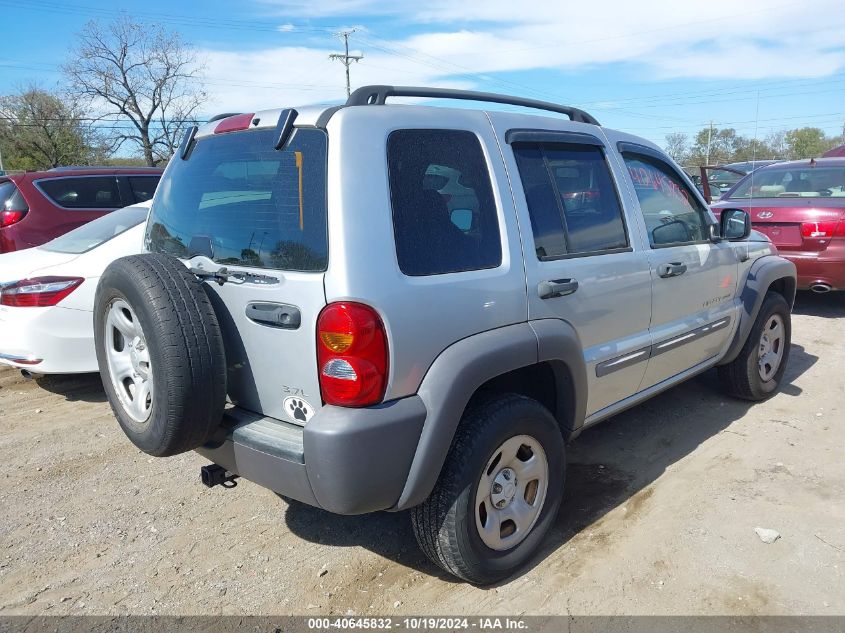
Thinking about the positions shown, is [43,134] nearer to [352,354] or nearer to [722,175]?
[722,175]

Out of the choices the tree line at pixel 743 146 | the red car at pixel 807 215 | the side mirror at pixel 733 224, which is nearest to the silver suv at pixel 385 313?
the side mirror at pixel 733 224

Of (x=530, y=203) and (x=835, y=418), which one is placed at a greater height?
(x=530, y=203)

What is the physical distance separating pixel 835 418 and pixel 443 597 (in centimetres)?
337

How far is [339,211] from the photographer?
2260 mm

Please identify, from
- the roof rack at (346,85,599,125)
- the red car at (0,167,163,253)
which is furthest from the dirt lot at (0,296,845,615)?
the red car at (0,167,163,253)

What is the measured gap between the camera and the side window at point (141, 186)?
25.4 feet

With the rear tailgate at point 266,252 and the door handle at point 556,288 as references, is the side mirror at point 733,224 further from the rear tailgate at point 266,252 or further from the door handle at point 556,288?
the rear tailgate at point 266,252

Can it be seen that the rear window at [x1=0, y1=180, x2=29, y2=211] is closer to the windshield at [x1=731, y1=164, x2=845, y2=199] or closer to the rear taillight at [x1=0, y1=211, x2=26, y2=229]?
the rear taillight at [x1=0, y1=211, x2=26, y2=229]

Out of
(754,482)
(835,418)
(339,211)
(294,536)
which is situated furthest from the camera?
(835,418)

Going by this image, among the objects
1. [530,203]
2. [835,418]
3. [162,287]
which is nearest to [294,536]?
[162,287]

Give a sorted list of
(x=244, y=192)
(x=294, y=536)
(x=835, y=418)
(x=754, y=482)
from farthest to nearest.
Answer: (x=835, y=418) → (x=754, y=482) → (x=294, y=536) → (x=244, y=192)

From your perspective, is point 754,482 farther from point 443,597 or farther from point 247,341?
point 247,341

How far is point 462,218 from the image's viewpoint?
8.56ft

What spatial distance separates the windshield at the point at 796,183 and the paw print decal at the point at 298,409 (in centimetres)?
699
